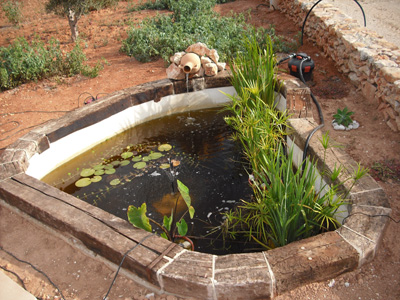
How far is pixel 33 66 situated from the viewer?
235 inches

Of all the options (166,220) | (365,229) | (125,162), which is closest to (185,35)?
(125,162)

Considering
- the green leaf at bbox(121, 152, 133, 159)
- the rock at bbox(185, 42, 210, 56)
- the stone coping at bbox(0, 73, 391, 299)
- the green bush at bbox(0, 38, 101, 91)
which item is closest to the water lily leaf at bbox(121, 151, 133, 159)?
the green leaf at bbox(121, 152, 133, 159)

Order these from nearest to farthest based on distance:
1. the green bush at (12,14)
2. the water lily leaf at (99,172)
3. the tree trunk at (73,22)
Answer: the water lily leaf at (99,172) → the tree trunk at (73,22) → the green bush at (12,14)

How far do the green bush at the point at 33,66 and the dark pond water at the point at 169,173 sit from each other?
6.59ft

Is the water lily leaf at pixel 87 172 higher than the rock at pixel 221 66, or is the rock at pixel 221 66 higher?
the rock at pixel 221 66

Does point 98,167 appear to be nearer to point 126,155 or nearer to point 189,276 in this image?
point 126,155

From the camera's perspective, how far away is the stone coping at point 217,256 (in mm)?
2309

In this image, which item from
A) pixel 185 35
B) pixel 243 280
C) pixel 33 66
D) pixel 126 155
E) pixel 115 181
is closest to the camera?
pixel 243 280

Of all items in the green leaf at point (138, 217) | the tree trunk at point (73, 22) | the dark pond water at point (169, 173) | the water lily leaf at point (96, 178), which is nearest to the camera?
the green leaf at point (138, 217)

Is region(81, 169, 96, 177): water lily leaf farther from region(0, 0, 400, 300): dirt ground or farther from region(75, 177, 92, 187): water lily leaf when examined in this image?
region(0, 0, 400, 300): dirt ground

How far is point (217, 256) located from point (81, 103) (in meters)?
3.71

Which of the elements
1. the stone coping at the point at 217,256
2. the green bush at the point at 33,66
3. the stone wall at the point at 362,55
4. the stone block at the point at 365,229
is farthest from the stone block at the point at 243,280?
the green bush at the point at 33,66

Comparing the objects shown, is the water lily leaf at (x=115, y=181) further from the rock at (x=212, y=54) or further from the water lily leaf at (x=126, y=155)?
the rock at (x=212, y=54)

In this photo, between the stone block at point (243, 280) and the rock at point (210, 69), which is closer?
the stone block at point (243, 280)
